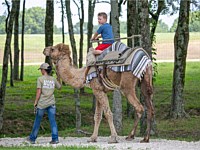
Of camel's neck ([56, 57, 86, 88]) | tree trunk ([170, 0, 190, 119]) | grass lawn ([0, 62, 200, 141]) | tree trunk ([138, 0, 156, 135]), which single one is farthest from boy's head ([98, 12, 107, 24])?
tree trunk ([170, 0, 190, 119])

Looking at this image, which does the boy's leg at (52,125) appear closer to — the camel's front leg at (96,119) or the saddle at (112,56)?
the camel's front leg at (96,119)

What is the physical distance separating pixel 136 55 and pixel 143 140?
7.02 ft

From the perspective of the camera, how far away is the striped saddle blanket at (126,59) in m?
16.3

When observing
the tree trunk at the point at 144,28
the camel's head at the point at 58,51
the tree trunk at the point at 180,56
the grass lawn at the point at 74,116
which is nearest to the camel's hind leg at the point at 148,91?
the camel's head at the point at 58,51

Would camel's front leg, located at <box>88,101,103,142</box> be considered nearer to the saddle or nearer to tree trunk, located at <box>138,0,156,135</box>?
the saddle

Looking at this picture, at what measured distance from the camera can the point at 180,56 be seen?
28.1 m

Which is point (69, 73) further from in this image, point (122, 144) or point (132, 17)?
point (132, 17)

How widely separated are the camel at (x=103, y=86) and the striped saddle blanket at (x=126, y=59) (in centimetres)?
15

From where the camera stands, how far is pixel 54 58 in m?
17.4

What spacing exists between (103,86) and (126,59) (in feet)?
3.42

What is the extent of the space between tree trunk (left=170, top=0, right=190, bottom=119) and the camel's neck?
36.5 ft

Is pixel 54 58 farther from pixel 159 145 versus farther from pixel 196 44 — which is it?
pixel 196 44

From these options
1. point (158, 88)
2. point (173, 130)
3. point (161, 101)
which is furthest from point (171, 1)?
point (173, 130)

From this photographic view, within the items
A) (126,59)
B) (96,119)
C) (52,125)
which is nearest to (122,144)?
(96,119)
